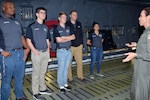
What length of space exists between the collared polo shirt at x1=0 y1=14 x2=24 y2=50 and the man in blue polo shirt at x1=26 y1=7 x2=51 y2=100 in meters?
0.37

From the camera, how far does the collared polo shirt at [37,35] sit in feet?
12.8

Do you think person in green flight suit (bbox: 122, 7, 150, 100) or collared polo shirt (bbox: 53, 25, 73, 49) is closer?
person in green flight suit (bbox: 122, 7, 150, 100)

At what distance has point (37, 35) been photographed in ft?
13.0

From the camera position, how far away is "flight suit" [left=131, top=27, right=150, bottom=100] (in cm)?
282

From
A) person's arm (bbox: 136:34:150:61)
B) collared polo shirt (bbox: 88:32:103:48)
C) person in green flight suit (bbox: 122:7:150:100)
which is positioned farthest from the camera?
collared polo shirt (bbox: 88:32:103:48)

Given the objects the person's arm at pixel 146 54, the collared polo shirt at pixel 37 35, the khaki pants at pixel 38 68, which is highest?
the collared polo shirt at pixel 37 35

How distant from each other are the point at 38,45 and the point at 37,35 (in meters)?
0.23

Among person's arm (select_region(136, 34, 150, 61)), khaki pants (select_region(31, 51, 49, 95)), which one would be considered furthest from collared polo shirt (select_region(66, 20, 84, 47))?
person's arm (select_region(136, 34, 150, 61))

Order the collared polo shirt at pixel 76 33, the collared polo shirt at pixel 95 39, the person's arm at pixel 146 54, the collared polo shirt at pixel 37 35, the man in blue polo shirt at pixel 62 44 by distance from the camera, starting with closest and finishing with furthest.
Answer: the person's arm at pixel 146 54 → the collared polo shirt at pixel 37 35 → the man in blue polo shirt at pixel 62 44 → the collared polo shirt at pixel 76 33 → the collared polo shirt at pixel 95 39

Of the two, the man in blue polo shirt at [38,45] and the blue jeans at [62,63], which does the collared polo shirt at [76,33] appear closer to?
the blue jeans at [62,63]

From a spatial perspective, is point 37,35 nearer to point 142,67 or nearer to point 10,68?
point 10,68

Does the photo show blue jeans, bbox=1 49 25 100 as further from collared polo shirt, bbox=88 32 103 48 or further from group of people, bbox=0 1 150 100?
collared polo shirt, bbox=88 32 103 48

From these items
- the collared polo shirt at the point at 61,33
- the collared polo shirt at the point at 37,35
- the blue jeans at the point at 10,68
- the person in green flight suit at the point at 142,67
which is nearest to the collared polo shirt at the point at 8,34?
the blue jeans at the point at 10,68

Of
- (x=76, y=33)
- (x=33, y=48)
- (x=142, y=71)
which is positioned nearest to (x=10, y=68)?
(x=33, y=48)
